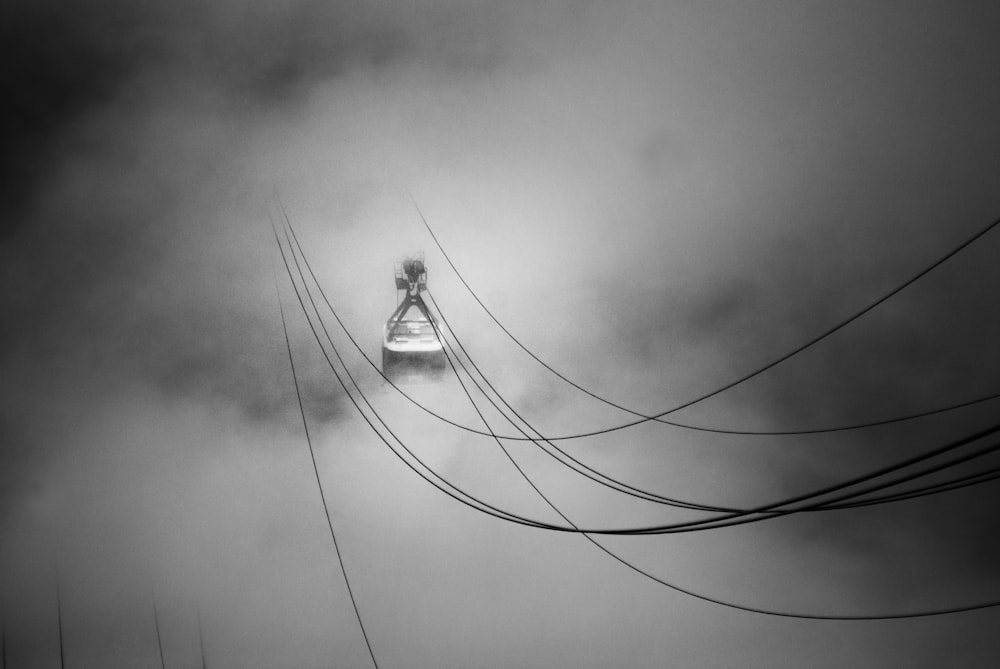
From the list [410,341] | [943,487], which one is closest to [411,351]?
[410,341]

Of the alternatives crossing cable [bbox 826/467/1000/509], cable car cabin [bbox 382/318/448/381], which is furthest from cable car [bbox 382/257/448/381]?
crossing cable [bbox 826/467/1000/509]

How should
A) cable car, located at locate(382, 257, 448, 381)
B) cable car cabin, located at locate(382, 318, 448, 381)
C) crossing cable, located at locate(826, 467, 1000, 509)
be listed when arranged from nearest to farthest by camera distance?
1. crossing cable, located at locate(826, 467, 1000, 509)
2. cable car, located at locate(382, 257, 448, 381)
3. cable car cabin, located at locate(382, 318, 448, 381)

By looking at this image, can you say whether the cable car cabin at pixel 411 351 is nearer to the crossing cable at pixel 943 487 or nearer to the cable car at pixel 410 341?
the cable car at pixel 410 341

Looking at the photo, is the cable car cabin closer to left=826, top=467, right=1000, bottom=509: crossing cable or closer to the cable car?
the cable car

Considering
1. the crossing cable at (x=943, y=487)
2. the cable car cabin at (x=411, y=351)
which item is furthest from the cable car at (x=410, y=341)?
the crossing cable at (x=943, y=487)

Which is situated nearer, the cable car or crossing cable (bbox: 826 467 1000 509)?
crossing cable (bbox: 826 467 1000 509)

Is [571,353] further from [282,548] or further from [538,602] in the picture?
[282,548]

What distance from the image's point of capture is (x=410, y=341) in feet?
33.1

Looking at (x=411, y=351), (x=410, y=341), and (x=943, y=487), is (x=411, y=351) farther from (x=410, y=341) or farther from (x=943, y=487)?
(x=943, y=487)

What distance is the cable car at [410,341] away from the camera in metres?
9.92

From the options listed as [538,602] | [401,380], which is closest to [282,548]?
[538,602]

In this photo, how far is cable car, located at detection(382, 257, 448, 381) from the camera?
32.6 feet

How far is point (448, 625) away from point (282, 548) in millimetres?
5459

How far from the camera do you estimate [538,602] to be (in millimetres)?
16422
